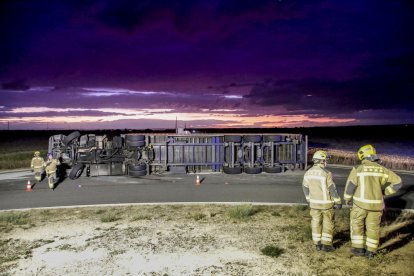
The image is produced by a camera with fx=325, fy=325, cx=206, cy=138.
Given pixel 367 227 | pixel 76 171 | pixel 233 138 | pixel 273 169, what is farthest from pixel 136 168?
pixel 367 227

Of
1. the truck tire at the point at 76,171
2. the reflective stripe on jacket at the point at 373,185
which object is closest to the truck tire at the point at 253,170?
the truck tire at the point at 76,171

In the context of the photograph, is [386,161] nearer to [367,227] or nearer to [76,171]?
[367,227]

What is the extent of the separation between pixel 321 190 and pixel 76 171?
13292mm

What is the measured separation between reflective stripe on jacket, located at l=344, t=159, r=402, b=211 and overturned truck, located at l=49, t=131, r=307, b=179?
1135 cm

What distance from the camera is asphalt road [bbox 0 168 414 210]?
1179cm

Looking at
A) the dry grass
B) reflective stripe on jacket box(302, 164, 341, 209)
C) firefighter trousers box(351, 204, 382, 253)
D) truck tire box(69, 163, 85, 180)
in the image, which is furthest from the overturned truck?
firefighter trousers box(351, 204, 382, 253)

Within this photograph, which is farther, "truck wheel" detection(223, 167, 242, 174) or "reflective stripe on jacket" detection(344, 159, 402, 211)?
"truck wheel" detection(223, 167, 242, 174)

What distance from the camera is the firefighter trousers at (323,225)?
6.65 meters

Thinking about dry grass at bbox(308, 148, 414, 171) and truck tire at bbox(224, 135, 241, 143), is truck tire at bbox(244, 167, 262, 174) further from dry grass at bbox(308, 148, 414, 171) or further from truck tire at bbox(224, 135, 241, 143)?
dry grass at bbox(308, 148, 414, 171)

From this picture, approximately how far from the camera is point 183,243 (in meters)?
7.63

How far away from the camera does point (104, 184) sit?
49.5ft

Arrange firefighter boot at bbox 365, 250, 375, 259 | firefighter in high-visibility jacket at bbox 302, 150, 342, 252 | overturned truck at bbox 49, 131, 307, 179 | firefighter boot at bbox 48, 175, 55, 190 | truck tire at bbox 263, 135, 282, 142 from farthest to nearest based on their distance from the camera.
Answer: truck tire at bbox 263, 135, 282, 142 < overturned truck at bbox 49, 131, 307, 179 < firefighter boot at bbox 48, 175, 55, 190 < firefighter in high-visibility jacket at bbox 302, 150, 342, 252 < firefighter boot at bbox 365, 250, 375, 259

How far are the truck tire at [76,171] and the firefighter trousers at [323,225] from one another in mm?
13036

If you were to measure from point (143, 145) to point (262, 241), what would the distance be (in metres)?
11.7
